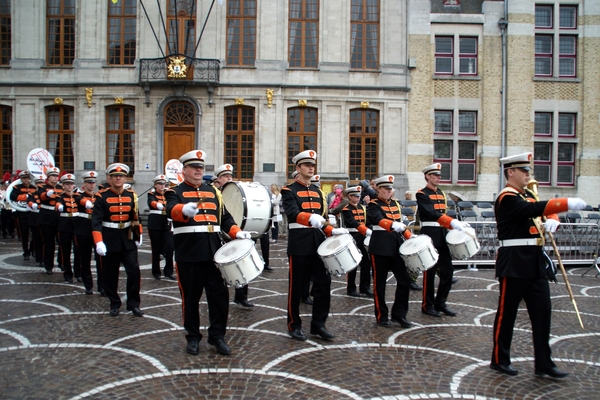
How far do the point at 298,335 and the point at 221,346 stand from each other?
3.48 feet

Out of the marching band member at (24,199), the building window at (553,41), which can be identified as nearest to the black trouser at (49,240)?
the marching band member at (24,199)

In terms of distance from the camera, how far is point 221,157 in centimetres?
2556

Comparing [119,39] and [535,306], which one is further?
[119,39]

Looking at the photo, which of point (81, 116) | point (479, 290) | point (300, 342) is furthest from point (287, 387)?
point (81, 116)

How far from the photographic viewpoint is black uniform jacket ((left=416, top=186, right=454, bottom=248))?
27.8 ft

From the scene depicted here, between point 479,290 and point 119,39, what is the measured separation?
69.2 feet

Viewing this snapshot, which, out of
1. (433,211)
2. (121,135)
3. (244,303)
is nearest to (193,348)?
(244,303)

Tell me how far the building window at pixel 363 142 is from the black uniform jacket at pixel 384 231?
1762 centimetres

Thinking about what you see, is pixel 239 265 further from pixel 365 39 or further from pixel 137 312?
pixel 365 39

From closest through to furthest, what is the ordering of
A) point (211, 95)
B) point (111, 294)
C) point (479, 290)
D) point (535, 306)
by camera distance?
point (535, 306), point (111, 294), point (479, 290), point (211, 95)

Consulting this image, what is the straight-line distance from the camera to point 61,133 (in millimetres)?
26047

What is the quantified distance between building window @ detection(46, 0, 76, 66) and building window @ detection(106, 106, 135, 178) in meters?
3.24

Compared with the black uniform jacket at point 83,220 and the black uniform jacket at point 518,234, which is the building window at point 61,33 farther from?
the black uniform jacket at point 518,234

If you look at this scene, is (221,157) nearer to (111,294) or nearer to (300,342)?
(111,294)
